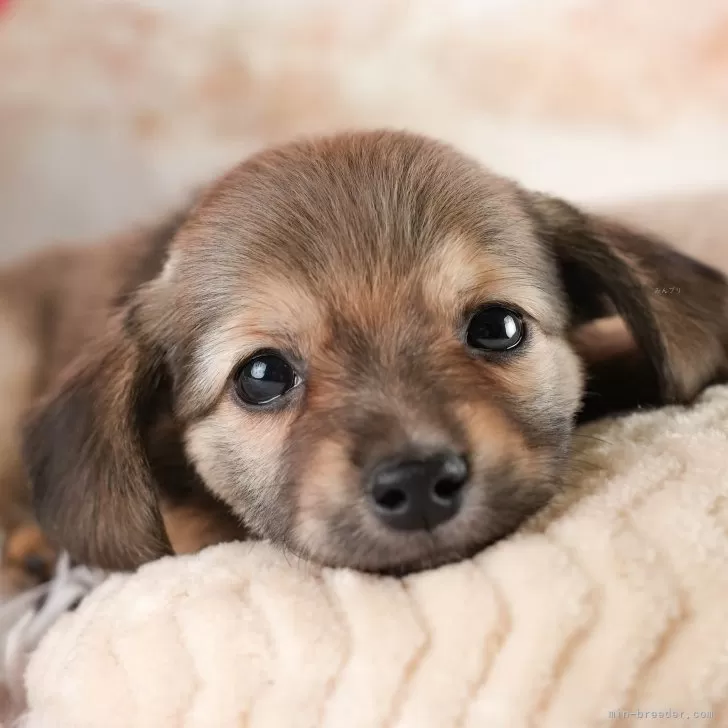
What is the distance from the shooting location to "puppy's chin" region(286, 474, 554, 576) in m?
1.27

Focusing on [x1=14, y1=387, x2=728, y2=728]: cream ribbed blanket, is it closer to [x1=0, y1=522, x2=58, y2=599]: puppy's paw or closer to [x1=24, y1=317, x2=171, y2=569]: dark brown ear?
[x1=24, y1=317, x2=171, y2=569]: dark brown ear

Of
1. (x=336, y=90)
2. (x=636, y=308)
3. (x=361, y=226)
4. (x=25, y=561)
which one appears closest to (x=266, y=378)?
(x=361, y=226)

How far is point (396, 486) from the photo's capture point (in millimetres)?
1220

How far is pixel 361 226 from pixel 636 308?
2.01 feet

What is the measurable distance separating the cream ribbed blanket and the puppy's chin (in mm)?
33

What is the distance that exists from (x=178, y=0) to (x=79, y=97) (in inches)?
19.3

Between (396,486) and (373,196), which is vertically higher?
(373,196)

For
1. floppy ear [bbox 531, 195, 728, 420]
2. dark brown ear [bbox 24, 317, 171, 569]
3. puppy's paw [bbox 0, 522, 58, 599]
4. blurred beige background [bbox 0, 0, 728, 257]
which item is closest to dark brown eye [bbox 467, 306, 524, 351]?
floppy ear [bbox 531, 195, 728, 420]

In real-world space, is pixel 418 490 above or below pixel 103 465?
above

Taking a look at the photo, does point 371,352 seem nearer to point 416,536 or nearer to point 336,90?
point 416,536

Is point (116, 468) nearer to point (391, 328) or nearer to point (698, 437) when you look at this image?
point (391, 328)

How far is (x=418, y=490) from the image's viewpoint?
4.01 feet

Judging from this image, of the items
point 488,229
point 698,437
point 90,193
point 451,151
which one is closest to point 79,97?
point 90,193

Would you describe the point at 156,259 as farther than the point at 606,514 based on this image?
Yes
